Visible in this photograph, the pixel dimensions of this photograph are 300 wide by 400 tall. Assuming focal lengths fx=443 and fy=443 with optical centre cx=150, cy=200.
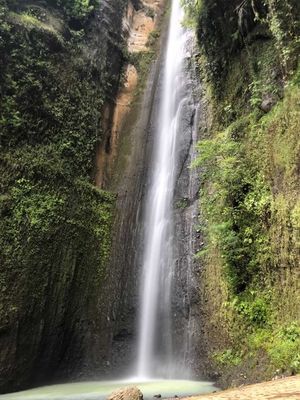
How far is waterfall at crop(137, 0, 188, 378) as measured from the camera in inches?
454

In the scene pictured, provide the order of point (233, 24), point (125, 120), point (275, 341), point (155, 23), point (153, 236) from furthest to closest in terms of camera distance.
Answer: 1. point (155, 23)
2. point (125, 120)
3. point (153, 236)
4. point (233, 24)
5. point (275, 341)

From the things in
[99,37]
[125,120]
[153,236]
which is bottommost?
[153,236]

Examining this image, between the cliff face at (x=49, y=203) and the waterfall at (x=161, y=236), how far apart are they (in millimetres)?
1303

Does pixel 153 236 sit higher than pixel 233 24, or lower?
lower

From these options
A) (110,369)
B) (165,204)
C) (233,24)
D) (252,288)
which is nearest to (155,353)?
(110,369)

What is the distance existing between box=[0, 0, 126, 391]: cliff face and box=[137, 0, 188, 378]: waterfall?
51.3 inches

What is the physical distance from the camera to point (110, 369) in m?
11.8

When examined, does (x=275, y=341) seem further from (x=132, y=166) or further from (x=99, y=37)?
(x=99, y=37)

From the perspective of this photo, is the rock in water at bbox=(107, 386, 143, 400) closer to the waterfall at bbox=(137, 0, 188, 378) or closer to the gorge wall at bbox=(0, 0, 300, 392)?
the gorge wall at bbox=(0, 0, 300, 392)

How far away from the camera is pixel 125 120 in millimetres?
17859

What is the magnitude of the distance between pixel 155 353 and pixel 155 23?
17.2m

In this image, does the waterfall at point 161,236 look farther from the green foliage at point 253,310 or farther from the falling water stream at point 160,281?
the green foliage at point 253,310

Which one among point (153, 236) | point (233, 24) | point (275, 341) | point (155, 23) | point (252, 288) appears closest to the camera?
point (275, 341)

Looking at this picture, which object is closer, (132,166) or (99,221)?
(99,221)
